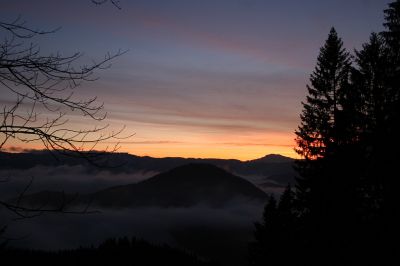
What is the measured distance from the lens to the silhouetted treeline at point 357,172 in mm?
19047

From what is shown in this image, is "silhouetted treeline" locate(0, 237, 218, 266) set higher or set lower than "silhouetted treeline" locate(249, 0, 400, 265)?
lower

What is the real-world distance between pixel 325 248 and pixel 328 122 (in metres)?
8.51

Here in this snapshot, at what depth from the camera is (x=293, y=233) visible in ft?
86.8

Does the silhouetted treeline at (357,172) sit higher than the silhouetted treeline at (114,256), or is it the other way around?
the silhouetted treeline at (357,172)

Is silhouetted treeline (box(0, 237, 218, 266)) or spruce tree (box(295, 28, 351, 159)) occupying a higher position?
spruce tree (box(295, 28, 351, 159))

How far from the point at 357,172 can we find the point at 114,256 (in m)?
12.7

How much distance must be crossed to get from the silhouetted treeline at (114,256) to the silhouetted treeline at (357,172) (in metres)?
6.32

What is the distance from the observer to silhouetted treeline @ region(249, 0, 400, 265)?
19.0 metres

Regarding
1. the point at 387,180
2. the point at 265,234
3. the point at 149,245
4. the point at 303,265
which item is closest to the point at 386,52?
the point at 387,180

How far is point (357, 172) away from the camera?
21469mm

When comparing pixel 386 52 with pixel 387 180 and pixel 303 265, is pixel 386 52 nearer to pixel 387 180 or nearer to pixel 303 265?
pixel 387 180

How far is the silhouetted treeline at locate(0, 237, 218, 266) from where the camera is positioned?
20172 mm

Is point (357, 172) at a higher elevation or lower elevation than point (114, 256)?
higher

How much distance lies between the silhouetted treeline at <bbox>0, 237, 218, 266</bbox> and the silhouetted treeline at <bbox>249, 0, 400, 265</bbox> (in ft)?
20.8
